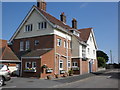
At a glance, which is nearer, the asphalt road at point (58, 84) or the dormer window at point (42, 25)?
the asphalt road at point (58, 84)

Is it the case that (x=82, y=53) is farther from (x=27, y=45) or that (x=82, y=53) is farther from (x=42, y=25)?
(x=27, y=45)

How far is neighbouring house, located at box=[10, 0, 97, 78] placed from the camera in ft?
69.3

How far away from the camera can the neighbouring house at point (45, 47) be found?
69.3 feet

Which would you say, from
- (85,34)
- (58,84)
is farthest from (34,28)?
(58,84)

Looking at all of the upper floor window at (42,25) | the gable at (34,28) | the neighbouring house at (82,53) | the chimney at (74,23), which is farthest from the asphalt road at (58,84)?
the chimney at (74,23)

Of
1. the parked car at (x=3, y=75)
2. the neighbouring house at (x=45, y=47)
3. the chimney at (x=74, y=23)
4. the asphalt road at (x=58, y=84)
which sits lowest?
the asphalt road at (x=58, y=84)

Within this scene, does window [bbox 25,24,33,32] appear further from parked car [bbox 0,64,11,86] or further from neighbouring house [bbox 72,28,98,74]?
parked car [bbox 0,64,11,86]

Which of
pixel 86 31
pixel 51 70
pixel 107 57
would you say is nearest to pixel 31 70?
pixel 51 70

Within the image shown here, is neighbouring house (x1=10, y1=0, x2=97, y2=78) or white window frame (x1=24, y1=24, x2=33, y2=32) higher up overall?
white window frame (x1=24, y1=24, x2=33, y2=32)

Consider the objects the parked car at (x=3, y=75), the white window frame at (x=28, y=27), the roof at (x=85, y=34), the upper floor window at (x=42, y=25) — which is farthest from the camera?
the roof at (x=85, y=34)

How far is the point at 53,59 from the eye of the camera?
22.3 m

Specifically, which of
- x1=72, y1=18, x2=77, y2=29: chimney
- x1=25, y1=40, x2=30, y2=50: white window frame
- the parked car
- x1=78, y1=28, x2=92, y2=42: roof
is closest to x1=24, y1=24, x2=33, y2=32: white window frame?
x1=25, y1=40, x2=30, y2=50: white window frame

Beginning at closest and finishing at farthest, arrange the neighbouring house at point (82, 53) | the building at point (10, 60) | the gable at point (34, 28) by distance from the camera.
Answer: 1. the building at point (10, 60)
2. the gable at point (34, 28)
3. the neighbouring house at point (82, 53)

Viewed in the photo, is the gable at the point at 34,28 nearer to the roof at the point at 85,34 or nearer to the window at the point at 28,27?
the window at the point at 28,27
